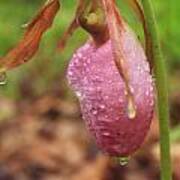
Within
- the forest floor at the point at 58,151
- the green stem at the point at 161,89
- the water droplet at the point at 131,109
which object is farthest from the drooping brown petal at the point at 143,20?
the forest floor at the point at 58,151

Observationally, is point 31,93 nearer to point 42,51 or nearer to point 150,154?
point 42,51

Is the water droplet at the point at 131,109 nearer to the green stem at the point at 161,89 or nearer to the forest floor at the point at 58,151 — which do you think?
the green stem at the point at 161,89

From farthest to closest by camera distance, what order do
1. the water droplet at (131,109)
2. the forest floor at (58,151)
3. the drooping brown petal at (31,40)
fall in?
the forest floor at (58,151), the drooping brown petal at (31,40), the water droplet at (131,109)

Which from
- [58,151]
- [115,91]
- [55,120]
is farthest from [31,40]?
[55,120]

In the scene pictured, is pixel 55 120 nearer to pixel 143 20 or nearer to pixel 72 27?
pixel 72 27

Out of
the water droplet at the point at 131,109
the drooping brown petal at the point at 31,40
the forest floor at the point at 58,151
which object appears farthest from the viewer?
the forest floor at the point at 58,151

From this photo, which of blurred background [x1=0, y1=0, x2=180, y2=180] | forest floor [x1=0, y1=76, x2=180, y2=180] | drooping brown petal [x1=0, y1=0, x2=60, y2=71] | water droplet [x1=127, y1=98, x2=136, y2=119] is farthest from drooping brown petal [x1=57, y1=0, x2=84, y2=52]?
forest floor [x1=0, y1=76, x2=180, y2=180]

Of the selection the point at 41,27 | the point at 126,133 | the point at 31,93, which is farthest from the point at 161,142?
the point at 31,93
